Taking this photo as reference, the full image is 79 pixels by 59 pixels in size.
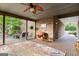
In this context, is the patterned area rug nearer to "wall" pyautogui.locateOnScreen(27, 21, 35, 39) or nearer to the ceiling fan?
"wall" pyautogui.locateOnScreen(27, 21, 35, 39)

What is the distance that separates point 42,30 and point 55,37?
347 mm

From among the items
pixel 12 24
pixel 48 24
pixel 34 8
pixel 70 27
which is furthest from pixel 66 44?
pixel 12 24

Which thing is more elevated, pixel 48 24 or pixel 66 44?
pixel 48 24

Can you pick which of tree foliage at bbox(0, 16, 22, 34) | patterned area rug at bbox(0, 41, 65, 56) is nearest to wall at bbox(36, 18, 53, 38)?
patterned area rug at bbox(0, 41, 65, 56)

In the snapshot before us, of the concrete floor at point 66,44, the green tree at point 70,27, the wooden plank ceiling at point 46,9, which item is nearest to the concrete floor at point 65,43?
the concrete floor at point 66,44

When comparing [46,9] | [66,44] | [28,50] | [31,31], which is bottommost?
[28,50]

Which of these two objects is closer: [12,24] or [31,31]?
[12,24]

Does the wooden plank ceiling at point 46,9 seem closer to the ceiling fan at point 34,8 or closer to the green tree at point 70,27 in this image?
the ceiling fan at point 34,8

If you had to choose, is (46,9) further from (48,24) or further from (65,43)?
(65,43)

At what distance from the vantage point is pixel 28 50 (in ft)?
8.82

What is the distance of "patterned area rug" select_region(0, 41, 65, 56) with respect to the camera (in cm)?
266

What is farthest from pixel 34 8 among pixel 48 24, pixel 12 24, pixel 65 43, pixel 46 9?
pixel 65 43

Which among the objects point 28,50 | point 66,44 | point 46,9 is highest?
point 46,9

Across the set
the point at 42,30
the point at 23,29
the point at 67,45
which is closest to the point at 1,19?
the point at 23,29
